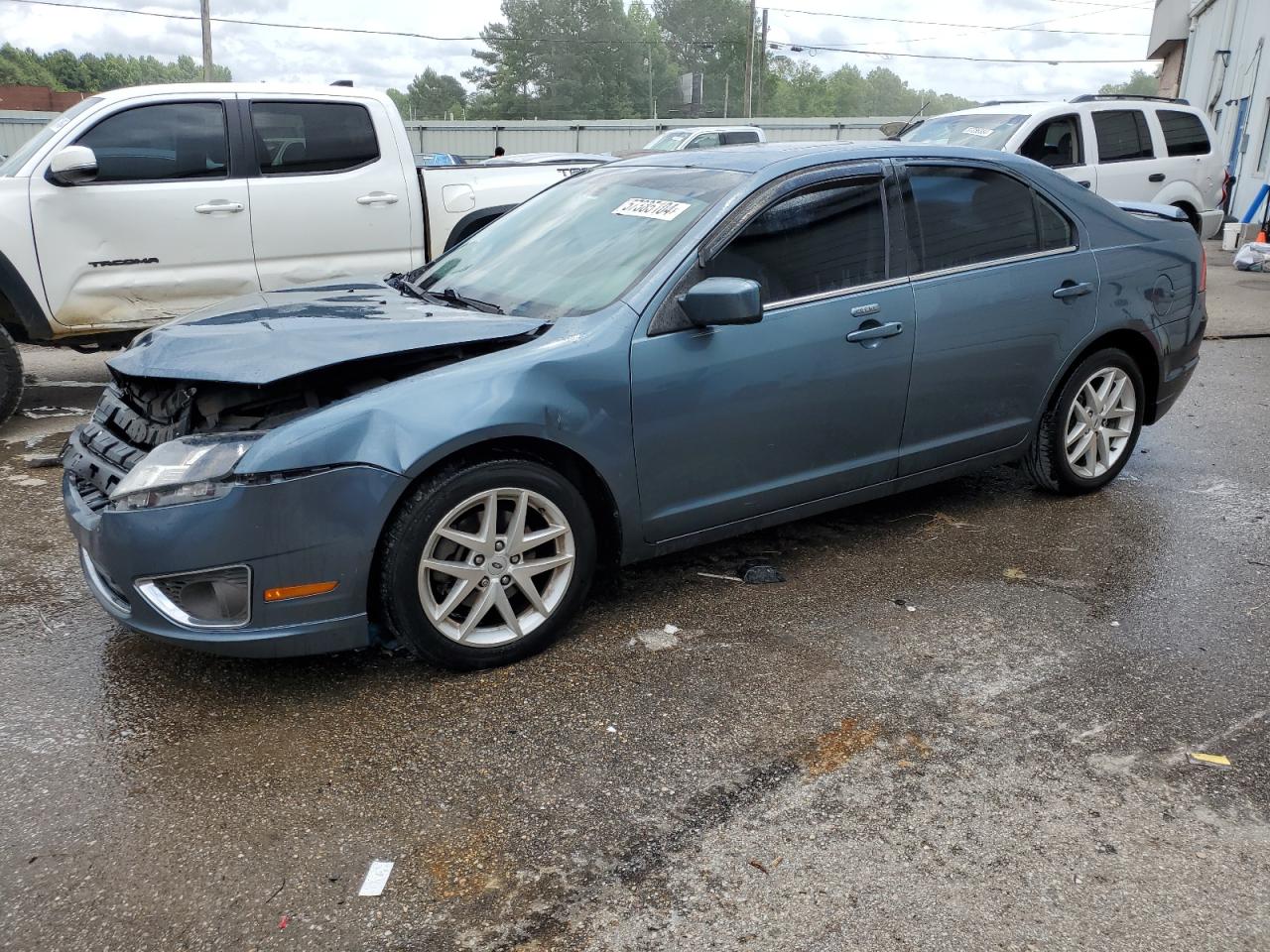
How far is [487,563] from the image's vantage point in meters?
3.51

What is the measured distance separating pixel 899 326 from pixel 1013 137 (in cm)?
727

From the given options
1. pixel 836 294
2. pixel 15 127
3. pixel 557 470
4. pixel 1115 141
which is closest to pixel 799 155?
pixel 836 294

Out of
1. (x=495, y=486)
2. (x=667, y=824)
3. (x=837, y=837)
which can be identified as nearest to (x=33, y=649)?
(x=495, y=486)

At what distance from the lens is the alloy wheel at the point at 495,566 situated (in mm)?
3441

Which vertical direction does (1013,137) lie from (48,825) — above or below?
above

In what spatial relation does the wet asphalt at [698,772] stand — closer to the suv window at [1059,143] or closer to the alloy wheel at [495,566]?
the alloy wheel at [495,566]

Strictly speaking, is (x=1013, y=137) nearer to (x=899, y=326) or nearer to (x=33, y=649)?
(x=899, y=326)

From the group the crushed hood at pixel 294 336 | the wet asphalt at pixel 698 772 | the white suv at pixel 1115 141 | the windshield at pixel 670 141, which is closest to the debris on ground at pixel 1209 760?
Answer: the wet asphalt at pixel 698 772

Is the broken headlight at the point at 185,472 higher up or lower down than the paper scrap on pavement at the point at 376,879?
Answer: higher up

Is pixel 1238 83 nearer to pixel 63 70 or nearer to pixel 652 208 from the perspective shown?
pixel 652 208

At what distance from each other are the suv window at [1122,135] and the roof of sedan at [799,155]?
24.7 feet

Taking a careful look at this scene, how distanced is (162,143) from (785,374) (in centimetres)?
479

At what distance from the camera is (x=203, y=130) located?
6961 millimetres

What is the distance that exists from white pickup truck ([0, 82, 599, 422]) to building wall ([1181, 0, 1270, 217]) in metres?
16.4
